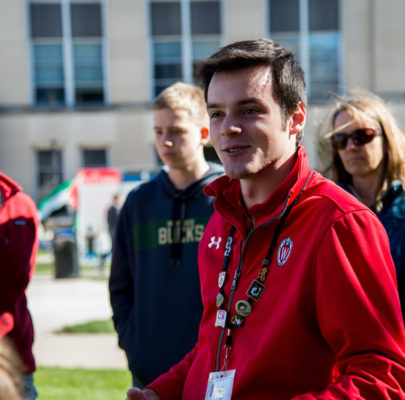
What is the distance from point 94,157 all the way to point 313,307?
27088mm

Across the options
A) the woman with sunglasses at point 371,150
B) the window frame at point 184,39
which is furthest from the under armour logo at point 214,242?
the window frame at point 184,39

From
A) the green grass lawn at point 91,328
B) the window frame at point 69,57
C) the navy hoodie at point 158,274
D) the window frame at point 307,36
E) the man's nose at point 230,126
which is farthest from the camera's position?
the window frame at point 307,36

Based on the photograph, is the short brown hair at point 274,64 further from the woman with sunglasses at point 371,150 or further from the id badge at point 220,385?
the woman with sunglasses at point 371,150

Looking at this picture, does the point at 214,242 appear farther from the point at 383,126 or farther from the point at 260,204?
the point at 383,126

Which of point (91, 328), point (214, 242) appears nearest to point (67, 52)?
point (91, 328)

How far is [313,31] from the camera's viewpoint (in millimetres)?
28062

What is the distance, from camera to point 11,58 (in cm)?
2727

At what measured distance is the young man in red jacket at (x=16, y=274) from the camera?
3619 millimetres

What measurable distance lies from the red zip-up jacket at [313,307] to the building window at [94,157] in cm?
2664

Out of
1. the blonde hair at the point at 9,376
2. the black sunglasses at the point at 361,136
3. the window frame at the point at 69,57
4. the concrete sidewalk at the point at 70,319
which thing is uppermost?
the window frame at the point at 69,57

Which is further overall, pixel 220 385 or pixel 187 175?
pixel 187 175

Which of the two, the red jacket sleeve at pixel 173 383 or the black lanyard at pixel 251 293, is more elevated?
the black lanyard at pixel 251 293

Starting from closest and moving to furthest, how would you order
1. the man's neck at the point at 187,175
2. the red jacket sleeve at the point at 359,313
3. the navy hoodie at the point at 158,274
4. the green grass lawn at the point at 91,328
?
1. the red jacket sleeve at the point at 359,313
2. the navy hoodie at the point at 158,274
3. the man's neck at the point at 187,175
4. the green grass lawn at the point at 91,328

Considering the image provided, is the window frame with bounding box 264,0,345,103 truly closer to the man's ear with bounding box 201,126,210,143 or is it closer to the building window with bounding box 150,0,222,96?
the building window with bounding box 150,0,222,96
